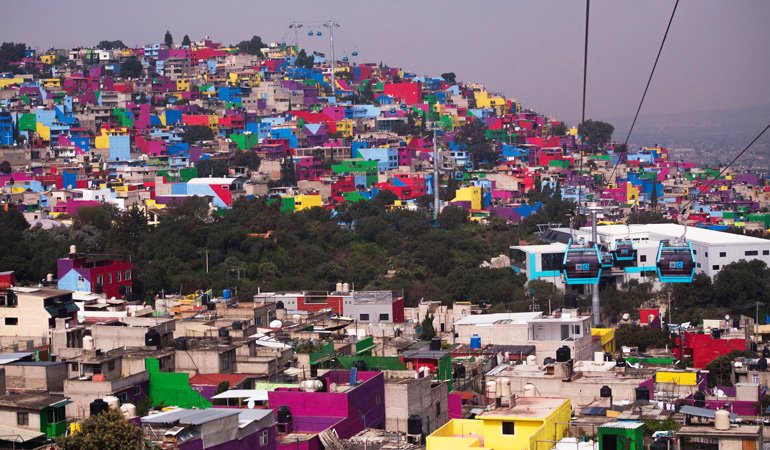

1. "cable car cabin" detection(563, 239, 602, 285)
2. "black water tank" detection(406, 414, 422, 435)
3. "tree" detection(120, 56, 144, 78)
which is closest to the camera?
"black water tank" detection(406, 414, 422, 435)

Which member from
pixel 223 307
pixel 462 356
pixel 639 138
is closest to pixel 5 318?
pixel 223 307

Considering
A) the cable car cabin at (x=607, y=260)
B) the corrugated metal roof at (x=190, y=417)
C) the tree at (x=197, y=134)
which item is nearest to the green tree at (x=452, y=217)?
the tree at (x=197, y=134)

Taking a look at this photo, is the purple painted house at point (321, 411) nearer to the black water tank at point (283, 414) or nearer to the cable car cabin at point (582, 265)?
the black water tank at point (283, 414)

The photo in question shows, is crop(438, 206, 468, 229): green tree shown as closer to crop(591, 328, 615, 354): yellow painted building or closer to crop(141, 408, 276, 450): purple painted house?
crop(591, 328, 615, 354): yellow painted building

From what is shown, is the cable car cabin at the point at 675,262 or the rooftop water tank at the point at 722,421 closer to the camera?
the rooftop water tank at the point at 722,421

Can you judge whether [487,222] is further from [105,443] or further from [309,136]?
[105,443]

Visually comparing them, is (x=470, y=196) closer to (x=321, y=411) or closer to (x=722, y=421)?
(x=321, y=411)

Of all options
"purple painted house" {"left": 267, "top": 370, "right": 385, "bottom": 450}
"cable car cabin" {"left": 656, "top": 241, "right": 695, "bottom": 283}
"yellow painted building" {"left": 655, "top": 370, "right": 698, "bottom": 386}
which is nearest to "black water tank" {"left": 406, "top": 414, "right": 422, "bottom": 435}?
"purple painted house" {"left": 267, "top": 370, "right": 385, "bottom": 450}
